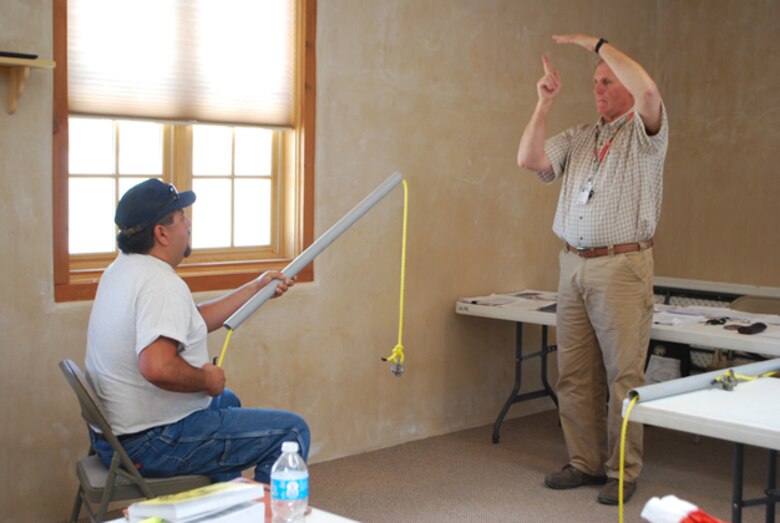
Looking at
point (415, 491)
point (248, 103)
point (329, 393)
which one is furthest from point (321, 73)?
point (415, 491)

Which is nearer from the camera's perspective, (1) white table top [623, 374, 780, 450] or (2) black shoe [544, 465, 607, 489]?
(1) white table top [623, 374, 780, 450]

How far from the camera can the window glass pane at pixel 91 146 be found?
3.82 meters

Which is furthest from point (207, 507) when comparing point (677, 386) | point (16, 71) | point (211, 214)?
point (211, 214)

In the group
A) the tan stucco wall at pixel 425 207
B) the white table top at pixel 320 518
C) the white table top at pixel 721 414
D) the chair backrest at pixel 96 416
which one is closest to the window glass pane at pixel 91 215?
the tan stucco wall at pixel 425 207

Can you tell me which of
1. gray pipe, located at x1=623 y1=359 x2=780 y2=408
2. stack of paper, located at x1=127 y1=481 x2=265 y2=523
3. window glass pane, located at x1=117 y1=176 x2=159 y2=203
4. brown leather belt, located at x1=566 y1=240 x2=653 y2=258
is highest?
window glass pane, located at x1=117 y1=176 x2=159 y2=203

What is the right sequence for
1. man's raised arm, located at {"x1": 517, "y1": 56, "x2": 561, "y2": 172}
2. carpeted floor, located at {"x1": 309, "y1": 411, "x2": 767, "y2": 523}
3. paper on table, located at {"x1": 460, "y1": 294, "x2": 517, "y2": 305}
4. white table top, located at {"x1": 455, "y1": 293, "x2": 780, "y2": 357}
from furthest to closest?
paper on table, located at {"x1": 460, "y1": 294, "x2": 517, "y2": 305}, man's raised arm, located at {"x1": 517, "y1": 56, "x2": 561, "y2": 172}, carpeted floor, located at {"x1": 309, "y1": 411, "x2": 767, "y2": 523}, white table top, located at {"x1": 455, "y1": 293, "x2": 780, "y2": 357}

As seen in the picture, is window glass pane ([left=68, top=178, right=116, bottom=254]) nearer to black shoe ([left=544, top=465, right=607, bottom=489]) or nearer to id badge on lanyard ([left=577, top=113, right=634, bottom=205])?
id badge on lanyard ([left=577, top=113, right=634, bottom=205])

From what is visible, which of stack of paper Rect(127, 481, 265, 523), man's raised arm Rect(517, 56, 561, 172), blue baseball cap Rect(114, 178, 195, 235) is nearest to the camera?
stack of paper Rect(127, 481, 265, 523)

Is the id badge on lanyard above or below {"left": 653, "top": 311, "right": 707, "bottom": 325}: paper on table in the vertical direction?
above

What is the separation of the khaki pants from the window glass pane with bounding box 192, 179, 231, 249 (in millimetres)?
1488

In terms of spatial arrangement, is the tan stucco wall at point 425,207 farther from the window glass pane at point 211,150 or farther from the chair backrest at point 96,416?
the chair backrest at point 96,416

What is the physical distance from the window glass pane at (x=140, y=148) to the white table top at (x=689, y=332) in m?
1.81

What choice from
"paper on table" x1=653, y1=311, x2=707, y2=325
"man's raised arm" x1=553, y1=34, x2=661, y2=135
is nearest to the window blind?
"man's raised arm" x1=553, y1=34, x2=661, y2=135

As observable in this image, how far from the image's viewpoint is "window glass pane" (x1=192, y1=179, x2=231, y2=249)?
422cm
